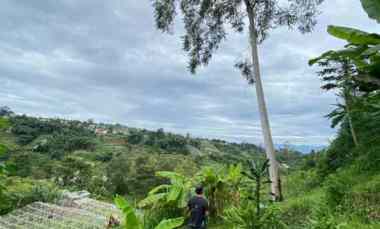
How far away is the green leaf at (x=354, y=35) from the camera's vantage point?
2.34 meters

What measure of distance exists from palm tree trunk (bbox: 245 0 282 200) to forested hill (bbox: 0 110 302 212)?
4.69 ft

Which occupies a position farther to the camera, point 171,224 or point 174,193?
point 174,193

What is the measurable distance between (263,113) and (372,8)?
255 inches

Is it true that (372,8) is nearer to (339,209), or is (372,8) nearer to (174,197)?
(339,209)

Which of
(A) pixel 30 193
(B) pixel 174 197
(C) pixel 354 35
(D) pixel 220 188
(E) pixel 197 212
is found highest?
(C) pixel 354 35

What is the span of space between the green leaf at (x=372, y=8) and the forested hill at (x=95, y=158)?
166cm

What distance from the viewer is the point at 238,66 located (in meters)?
9.91

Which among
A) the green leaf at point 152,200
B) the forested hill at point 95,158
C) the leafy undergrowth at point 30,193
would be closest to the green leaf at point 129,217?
the forested hill at point 95,158

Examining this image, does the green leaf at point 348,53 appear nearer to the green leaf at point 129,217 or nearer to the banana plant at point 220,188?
the green leaf at point 129,217

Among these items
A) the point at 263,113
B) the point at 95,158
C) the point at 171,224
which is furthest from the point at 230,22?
the point at 95,158

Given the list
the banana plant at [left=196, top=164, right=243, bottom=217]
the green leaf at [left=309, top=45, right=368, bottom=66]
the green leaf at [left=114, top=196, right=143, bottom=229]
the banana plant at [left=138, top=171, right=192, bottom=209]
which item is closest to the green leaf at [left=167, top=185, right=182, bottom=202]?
the banana plant at [left=138, top=171, right=192, bottom=209]

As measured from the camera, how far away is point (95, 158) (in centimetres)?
3372

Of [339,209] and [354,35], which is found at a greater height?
[354,35]

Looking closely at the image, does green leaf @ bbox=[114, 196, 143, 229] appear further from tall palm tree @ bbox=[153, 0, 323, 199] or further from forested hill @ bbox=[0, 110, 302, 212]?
A: tall palm tree @ bbox=[153, 0, 323, 199]
